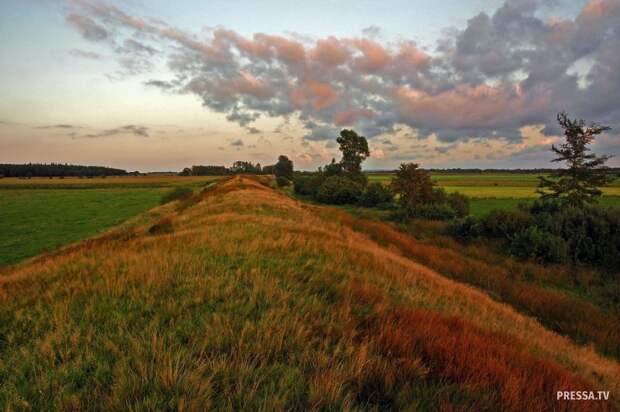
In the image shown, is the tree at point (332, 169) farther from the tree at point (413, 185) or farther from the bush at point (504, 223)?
the bush at point (504, 223)

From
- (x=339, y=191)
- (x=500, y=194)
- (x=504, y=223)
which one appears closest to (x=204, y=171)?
(x=339, y=191)

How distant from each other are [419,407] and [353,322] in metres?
1.31

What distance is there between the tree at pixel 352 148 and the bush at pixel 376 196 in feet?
59.3

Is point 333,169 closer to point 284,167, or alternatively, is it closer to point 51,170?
point 284,167

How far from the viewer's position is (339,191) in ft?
172

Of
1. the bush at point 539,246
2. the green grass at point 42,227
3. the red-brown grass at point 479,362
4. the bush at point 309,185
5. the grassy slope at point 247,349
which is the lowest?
the green grass at point 42,227

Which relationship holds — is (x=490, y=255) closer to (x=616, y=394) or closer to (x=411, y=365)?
(x=616, y=394)

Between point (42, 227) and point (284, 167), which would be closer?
point (42, 227)

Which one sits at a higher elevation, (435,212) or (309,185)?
(309,185)

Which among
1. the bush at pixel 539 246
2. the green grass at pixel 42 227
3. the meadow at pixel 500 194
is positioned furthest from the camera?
the meadow at pixel 500 194

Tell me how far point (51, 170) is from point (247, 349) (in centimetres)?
21624

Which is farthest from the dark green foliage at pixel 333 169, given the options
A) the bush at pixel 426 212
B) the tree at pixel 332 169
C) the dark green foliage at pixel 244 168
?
the dark green foliage at pixel 244 168

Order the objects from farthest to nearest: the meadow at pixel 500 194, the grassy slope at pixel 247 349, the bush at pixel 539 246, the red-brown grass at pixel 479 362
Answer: the meadow at pixel 500 194, the bush at pixel 539 246, the red-brown grass at pixel 479 362, the grassy slope at pixel 247 349

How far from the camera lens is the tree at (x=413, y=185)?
118 feet
